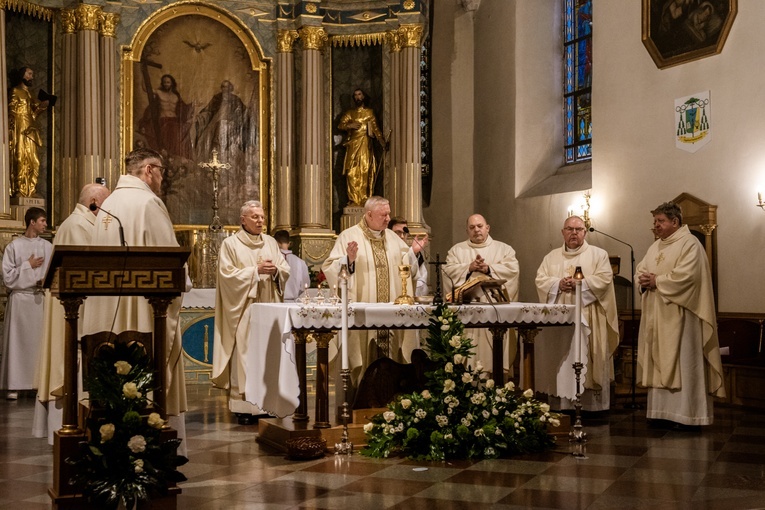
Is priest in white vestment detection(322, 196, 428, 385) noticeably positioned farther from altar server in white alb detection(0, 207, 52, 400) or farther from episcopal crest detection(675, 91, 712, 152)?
episcopal crest detection(675, 91, 712, 152)

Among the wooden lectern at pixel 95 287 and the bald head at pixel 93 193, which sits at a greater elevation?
the bald head at pixel 93 193

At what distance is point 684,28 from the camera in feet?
38.4

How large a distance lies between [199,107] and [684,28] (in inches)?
265

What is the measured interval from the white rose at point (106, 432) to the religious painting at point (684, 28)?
9034mm

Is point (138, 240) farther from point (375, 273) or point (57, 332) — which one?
point (375, 273)

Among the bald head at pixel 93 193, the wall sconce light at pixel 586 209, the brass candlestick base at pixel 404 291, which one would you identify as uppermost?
the wall sconce light at pixel 586 209

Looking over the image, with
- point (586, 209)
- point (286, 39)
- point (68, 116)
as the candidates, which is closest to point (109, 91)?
point (68, 116)

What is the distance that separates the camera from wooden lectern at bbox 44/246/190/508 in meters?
4.85

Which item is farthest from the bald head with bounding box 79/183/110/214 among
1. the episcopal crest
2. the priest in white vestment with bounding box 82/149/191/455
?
the episcopal crest

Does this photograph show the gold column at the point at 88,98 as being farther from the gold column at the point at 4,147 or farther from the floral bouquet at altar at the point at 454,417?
the floral bouquet at altar at the point at 454,417

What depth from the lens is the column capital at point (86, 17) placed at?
12.7 metres

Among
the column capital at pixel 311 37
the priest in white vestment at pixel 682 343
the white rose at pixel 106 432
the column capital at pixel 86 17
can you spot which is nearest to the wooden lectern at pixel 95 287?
the white rose at pixel 106 432

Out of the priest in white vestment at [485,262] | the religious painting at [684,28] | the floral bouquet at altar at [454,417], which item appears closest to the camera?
the floral bouquet at altar at [454,417]

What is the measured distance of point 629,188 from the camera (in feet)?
41.4
